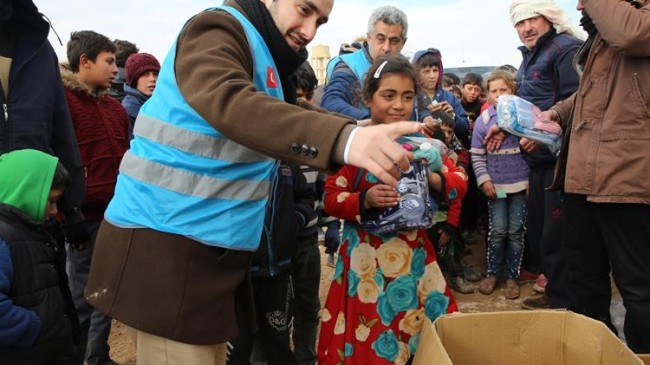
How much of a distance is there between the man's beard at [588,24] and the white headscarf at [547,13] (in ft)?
4.50

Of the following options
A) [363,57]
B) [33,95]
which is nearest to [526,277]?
[363,57]

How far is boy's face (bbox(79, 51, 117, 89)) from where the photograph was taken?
3.59 meters

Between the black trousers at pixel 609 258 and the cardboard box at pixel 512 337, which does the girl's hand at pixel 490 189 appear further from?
the cardboard box at pixel 512 337

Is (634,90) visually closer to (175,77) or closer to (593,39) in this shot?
(593,39)

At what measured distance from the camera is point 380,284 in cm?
254

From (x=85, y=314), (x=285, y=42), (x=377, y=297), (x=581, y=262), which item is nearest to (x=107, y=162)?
(x=85, y=314)

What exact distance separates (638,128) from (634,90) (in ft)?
0.53

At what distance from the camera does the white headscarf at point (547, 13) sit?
381 centimetres

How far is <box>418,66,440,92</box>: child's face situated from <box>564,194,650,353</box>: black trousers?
2.14 meters

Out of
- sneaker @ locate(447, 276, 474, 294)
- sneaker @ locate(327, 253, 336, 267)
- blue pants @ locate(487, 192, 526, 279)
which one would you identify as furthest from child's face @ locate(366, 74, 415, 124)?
sneaker @ locate(327, 253, 336, 267)

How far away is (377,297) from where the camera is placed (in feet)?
8.32

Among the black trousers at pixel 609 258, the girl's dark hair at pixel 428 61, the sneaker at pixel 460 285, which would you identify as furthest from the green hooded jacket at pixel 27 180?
the sneaker at pixel 460 285

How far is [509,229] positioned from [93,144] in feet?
10.9

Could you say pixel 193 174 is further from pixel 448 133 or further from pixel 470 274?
pixel 470 274
